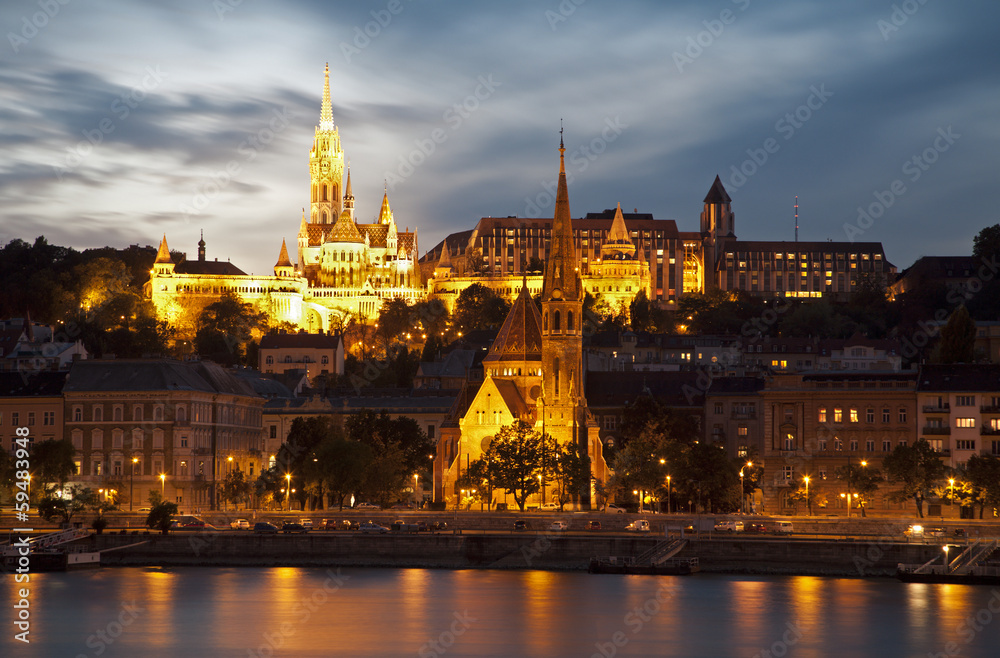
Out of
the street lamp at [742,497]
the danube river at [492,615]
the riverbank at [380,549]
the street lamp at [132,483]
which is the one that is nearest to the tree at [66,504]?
the riverbank at [380,549]

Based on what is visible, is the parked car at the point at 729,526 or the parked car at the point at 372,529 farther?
the parked car at the point at 729,526

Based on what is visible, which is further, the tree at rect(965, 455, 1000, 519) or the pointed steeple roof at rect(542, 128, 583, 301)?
the pointed steeple roof at rect(542, 128, 583, 301)

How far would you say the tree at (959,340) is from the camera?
127312 mm

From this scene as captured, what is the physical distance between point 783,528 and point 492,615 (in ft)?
78.7

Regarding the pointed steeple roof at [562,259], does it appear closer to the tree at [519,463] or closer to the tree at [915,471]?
the tree at [519,463]

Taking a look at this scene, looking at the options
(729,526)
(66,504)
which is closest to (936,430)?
(729,526)

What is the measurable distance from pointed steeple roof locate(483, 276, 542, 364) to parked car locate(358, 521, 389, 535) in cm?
3361

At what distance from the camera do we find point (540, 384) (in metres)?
125

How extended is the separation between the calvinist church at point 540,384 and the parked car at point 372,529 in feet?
82.1

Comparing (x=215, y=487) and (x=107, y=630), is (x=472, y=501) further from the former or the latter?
(x=107, y=630)

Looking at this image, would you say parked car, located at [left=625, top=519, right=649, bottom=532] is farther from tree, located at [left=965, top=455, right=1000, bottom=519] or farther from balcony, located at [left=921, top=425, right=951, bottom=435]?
balcony, located at [left=921, top=425, right=951, bottom=435]

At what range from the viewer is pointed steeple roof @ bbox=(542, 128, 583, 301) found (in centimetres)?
12444

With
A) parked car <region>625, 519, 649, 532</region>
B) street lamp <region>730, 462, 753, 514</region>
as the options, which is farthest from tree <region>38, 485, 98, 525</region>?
street lamp <region>730, 462, 753, 514</region>

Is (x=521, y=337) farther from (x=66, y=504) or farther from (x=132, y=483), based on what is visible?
(x=66, y=504)
